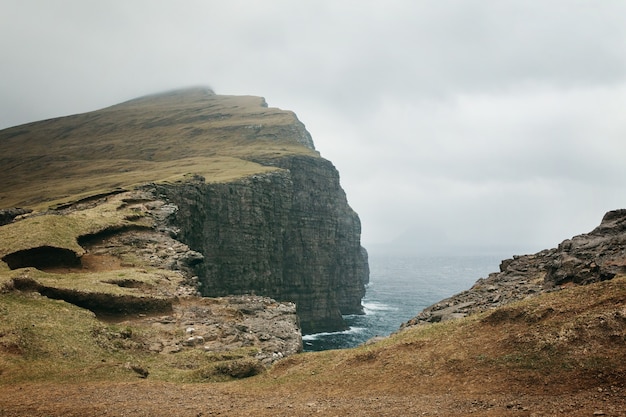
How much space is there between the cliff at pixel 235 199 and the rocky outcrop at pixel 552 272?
30778 mm

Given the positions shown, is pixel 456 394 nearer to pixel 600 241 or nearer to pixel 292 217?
pixel 600 241

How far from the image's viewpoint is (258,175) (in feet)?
379

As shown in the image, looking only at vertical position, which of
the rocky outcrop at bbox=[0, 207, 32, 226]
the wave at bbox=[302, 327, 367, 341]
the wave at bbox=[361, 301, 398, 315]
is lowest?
the wave at bbox=[302, 327, 367, 341]

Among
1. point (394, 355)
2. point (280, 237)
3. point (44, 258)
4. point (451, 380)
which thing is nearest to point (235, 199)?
point (280, 237)

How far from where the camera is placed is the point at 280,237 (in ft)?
413

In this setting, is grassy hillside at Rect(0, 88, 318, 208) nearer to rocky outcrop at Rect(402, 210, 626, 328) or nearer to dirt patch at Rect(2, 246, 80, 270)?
dirt patch at Rect(2, 246, 80, 270)

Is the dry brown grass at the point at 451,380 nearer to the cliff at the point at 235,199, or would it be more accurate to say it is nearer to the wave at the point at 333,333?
the cliff at the point at 235,199

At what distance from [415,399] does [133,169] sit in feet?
464

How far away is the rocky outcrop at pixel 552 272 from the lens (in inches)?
1078

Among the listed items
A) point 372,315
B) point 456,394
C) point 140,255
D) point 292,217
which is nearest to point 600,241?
point 456,394

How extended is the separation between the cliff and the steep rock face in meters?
0.31

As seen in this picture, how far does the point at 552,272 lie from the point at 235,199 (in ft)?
282

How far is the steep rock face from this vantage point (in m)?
98.1

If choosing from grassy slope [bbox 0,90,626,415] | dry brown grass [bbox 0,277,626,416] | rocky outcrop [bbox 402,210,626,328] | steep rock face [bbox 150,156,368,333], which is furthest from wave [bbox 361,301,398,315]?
dry brown grass [bbox 0,277,626,416]
